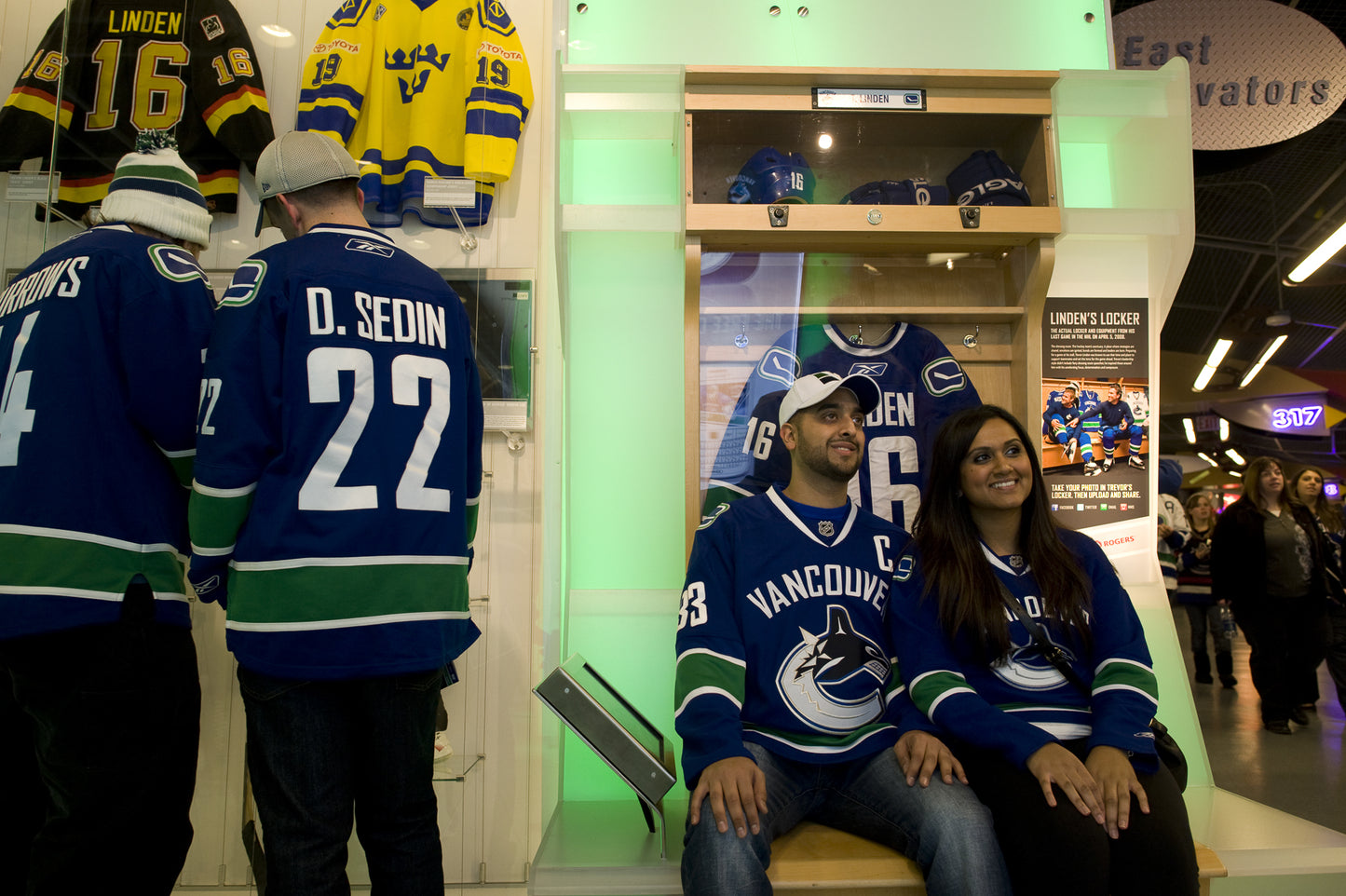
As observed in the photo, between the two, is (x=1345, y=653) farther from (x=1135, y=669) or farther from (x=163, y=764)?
(x=163, y=764)

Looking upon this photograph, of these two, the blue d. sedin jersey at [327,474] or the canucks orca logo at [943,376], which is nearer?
the blue d. sedin jersey at [327,474]

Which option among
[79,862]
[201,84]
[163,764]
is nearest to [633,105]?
[201,84]

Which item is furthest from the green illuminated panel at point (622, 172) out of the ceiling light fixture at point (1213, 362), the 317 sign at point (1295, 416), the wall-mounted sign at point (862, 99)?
the 317 sign at point (1295, 416)

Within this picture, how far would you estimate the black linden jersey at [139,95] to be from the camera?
2316 mm

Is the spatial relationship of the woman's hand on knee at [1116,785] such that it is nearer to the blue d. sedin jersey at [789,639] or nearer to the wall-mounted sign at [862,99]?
the blue d. sedin jersey at [789,639]

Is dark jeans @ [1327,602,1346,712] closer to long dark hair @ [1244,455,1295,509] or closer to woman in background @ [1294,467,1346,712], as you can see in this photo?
woman in background @ [1294,467,1346,712]

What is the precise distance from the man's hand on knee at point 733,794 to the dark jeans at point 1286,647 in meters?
3.95

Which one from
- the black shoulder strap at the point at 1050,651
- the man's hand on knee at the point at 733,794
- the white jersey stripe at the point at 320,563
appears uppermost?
the white jersey stripe at the point at 320,563

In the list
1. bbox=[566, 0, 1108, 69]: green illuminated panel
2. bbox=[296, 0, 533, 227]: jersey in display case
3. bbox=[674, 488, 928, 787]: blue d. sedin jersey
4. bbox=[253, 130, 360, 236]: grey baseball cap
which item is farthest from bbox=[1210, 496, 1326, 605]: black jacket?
bbox=[253, 130, 360, 236]: grey baseball cap

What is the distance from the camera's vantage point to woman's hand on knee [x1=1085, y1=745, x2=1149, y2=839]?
1408mm

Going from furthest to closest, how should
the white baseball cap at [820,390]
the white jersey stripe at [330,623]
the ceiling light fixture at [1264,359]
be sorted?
the ceiling light fixture at [1264,359], the white baseball cap at [820,390], the white jersey stripe at [330,623]

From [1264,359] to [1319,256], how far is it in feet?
6.13

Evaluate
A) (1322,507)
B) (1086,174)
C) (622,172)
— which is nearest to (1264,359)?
(1322,507)

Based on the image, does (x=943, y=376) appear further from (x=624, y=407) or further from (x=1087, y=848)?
(x=1087, y=848)
